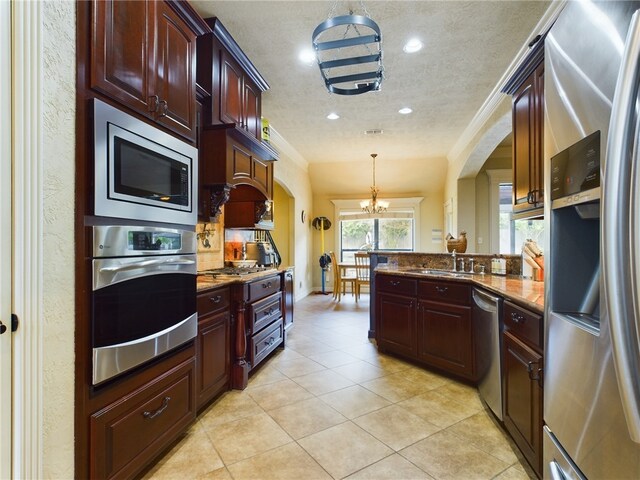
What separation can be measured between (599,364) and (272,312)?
2713 millimetres

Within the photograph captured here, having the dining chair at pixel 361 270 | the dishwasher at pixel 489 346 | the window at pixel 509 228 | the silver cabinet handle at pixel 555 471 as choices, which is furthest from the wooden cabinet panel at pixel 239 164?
the window at pixel 509 228

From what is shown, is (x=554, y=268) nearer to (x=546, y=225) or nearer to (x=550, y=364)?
(x=546, y=225)

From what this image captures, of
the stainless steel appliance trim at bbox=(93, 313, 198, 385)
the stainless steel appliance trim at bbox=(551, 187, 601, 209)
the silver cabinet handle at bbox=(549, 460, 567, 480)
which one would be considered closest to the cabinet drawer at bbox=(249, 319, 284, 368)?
the stainless steel appliance trim at bbox=(93, 313, 198, 385)

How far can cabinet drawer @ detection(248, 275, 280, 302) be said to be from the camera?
277 cm

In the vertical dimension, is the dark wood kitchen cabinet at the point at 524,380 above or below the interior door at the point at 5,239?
below

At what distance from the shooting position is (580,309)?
1125 millimetres

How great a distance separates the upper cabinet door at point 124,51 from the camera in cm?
129

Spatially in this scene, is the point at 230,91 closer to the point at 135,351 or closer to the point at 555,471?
the point at 135,351

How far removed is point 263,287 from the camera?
9.89 ft

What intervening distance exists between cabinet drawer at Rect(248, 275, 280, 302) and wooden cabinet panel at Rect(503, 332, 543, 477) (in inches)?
74.7

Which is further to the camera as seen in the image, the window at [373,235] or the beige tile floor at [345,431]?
the window at [373,235]

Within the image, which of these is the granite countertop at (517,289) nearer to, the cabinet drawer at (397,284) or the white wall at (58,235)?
the cabinet drawer at (397,284)

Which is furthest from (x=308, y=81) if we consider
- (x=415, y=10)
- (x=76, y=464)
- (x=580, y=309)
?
(x=76, y=464)

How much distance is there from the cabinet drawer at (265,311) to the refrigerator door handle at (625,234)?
2425 mm
